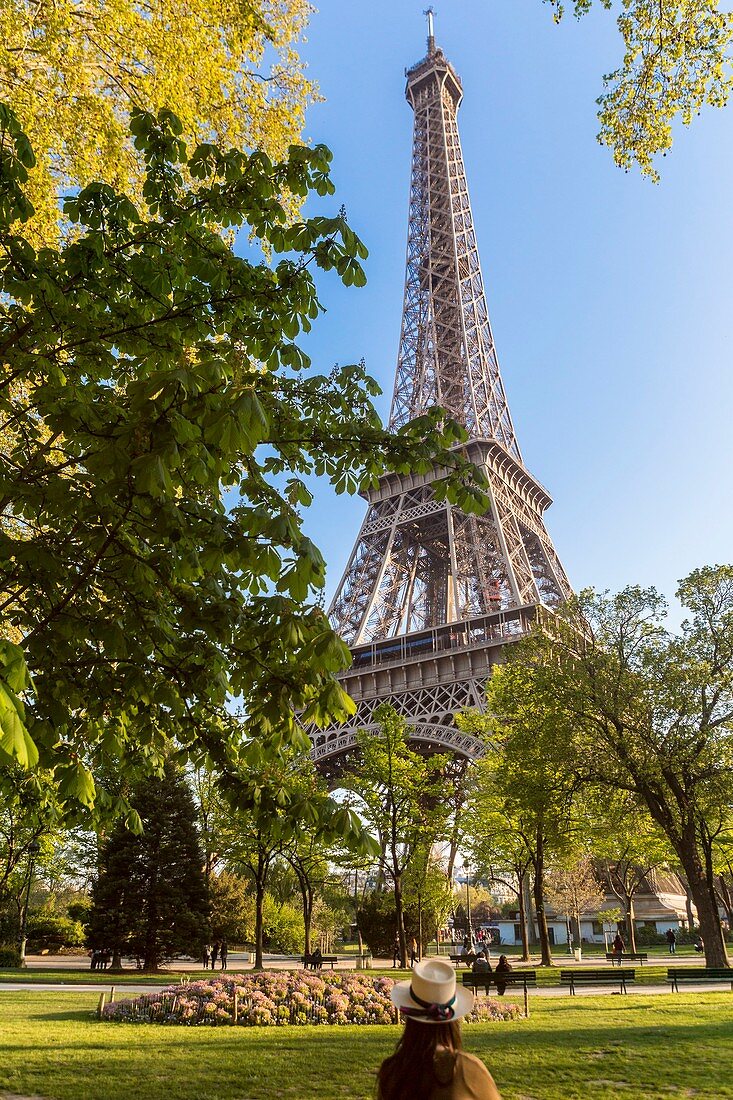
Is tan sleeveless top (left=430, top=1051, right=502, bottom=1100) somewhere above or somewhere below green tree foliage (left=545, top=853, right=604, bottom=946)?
above

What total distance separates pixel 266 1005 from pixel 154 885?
20.1 metres

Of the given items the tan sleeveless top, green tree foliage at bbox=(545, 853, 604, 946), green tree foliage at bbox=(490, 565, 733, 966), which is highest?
green tree foliage at bbox=(490, 565, 733, 966)

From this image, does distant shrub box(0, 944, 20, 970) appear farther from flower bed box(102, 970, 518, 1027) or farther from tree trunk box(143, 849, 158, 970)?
flower bed box(102, 970, 518, 1027)

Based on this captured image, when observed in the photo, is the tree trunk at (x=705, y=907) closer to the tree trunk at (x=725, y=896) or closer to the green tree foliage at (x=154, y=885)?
the green tree foliage at (x=154, y=885)

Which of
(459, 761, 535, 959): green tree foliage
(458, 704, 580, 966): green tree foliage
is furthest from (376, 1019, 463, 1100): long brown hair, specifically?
(459, 761, 535, 959): green tree foliage

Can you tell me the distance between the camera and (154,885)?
3419 centimetres

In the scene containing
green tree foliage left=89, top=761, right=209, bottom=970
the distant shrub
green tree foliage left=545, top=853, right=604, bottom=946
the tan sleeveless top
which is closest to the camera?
the tan sleeveless top

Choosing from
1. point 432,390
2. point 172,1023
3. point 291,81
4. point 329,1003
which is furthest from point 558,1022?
point 432,390

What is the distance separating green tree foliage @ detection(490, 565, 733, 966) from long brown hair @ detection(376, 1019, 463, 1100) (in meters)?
22.5

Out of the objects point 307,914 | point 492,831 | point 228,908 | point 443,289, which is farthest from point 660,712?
point 443,289

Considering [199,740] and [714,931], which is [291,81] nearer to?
[199,740]

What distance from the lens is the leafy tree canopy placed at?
8453 millimetres

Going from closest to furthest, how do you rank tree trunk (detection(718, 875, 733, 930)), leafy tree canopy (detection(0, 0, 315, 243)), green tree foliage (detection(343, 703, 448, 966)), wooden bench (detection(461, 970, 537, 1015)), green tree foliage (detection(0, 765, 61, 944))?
leafy tree canopy (detection(0, 0, 315, 243)) → wooden bench (detection(461, 970, 537, 1015)) → green tree foliage (detection(343, 703, 448, 966)) → green tree foliage (detection(0, 765, 61, 944)) → tree trunk (detection(718, 875, 733, 930))

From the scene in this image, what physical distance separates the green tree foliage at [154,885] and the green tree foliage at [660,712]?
17713 millimetres
